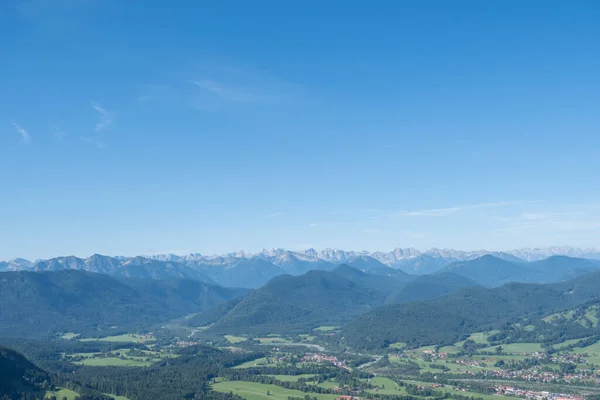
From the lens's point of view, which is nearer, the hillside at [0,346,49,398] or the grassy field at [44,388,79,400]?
the hillside at [0,346,49,398]

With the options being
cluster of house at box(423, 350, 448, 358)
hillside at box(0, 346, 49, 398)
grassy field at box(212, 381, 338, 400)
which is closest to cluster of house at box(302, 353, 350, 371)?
cluster of house at box(423, 350, 448, 358)

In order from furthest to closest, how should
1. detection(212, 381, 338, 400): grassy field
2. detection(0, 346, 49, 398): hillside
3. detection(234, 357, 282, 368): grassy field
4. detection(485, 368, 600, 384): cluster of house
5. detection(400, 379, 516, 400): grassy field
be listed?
detection(234, 357, 282, 368): grassy field, detection(485, 368, 600, 384): cluster of house, detection(400, 379, 516, 400): grassy field, detection(212, 381, 338, 400): grassy field, detection(0, 346, 49, 398): hillside

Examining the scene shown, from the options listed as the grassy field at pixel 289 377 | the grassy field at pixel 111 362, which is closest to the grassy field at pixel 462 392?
the grassy field at pixel 289 377

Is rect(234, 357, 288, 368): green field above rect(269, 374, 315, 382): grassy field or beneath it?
above

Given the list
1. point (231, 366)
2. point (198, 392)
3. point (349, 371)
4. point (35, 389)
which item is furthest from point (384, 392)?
point (35, 389)

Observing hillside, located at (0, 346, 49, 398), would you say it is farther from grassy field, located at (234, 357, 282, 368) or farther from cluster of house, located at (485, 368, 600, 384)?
cluster of house, located at (485, 368, 600, 384)

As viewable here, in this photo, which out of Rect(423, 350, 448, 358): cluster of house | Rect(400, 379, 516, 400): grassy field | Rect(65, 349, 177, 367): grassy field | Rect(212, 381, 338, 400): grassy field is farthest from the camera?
Rect(423, 350, 448, 358): cluster of house
